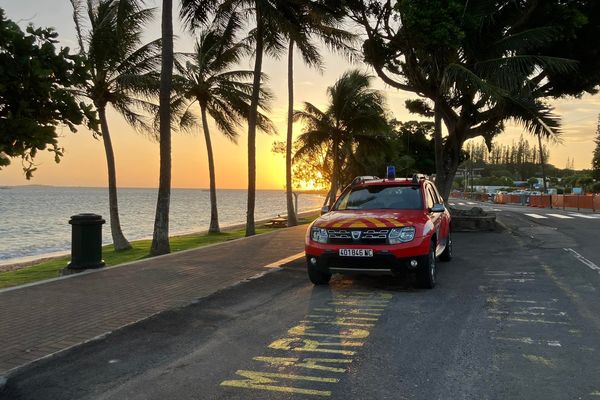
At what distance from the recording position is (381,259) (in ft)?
24.0

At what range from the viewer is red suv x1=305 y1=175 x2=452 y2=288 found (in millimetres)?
7363

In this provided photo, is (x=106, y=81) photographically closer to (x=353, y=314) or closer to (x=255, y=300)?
(x=255, y=300)

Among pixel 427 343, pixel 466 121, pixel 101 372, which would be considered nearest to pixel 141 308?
pixel 101 372

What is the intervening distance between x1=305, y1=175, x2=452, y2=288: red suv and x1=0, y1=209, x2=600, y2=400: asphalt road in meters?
0.43

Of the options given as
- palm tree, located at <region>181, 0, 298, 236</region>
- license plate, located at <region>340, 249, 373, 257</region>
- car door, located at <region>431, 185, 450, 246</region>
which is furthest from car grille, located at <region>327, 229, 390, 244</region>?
palm tree, located at <region>181, 0, 298, 236</region>

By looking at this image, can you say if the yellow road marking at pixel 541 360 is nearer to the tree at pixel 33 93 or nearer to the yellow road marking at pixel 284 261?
the tree at pixel 33 93

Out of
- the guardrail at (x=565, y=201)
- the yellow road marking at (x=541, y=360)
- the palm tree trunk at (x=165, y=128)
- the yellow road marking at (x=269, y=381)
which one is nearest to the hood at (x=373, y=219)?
the yellow road marking at (x=541, y=360)

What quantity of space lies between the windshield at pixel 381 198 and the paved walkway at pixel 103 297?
2241 mm

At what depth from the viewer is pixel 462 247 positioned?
1369cm

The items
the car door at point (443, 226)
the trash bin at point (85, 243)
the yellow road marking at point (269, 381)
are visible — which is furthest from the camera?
the trash bin at point (85, 243)

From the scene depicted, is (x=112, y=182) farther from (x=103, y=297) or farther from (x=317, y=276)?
(x=317, y=276)

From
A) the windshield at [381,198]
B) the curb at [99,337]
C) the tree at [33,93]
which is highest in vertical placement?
the tree at [33,93]

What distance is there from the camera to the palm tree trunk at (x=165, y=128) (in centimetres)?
1368

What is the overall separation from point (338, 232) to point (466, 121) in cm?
1459
